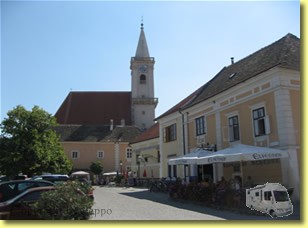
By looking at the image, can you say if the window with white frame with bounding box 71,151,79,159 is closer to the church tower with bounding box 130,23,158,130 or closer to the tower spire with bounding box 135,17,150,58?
the church tower with bounding box 130,23,158,130

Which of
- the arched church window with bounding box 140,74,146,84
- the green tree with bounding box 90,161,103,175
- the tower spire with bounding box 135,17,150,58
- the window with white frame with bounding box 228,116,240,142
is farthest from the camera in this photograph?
the tower spire with bounding box 135,17,150,58

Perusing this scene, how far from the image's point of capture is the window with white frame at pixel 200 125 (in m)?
25.4

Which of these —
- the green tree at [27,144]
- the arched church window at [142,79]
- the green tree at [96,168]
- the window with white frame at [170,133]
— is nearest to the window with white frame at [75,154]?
the green tree at [96,168]

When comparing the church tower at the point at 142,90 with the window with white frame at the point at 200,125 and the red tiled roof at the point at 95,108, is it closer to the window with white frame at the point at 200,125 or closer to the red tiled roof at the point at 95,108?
the red tiled roof at the point at 95,108

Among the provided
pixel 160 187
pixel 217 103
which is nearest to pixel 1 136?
pixel 160 187

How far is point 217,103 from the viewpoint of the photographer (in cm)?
2341

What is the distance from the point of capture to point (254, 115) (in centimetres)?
1986

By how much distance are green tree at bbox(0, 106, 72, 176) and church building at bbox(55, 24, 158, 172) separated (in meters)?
20.4

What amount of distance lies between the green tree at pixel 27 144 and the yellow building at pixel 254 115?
15.9 meters

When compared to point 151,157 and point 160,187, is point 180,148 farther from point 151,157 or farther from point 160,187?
point 151,157

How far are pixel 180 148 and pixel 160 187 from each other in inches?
133

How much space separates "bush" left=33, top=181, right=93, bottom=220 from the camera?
→ 32.9 ft

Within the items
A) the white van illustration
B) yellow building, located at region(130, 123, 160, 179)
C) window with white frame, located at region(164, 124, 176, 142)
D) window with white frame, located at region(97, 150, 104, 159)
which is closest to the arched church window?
window with white frame, located at region(97, 150, 104, 159)

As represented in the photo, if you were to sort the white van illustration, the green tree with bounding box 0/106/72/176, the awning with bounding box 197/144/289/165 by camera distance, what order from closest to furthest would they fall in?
the white van illustration < the awning with bounding box 197/144/289/165 < the green tree with bounding box 0/106/72/176
